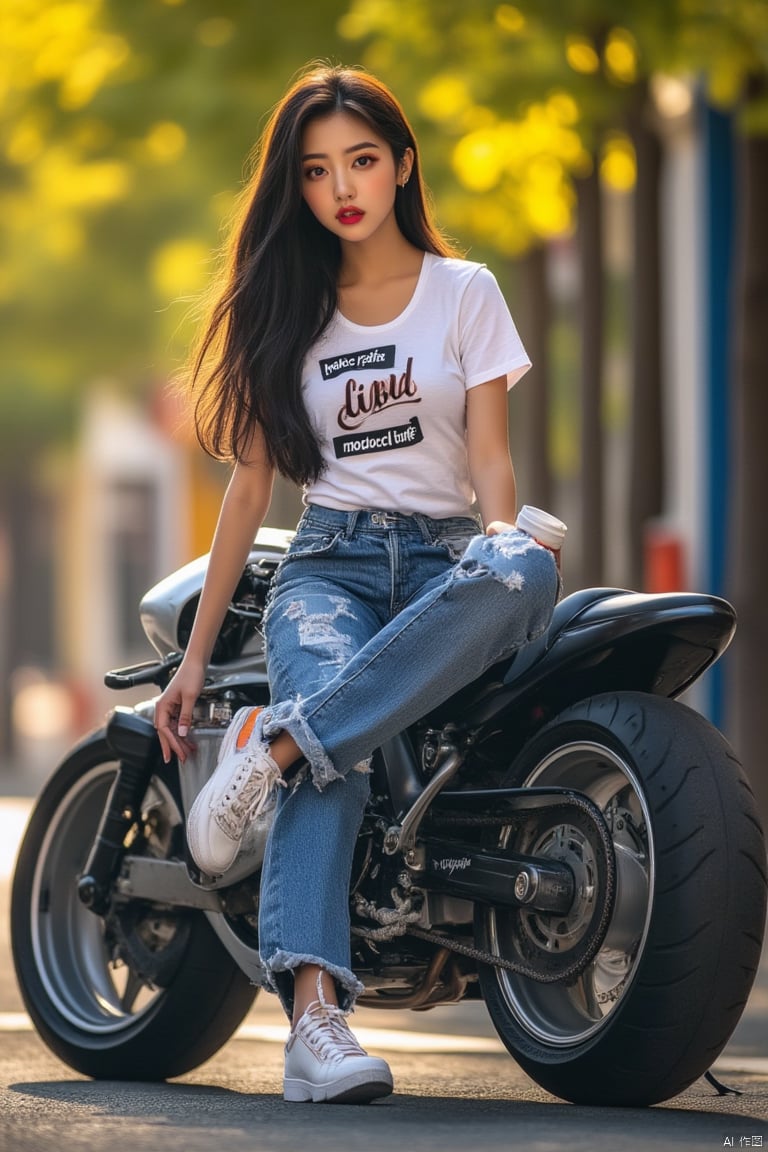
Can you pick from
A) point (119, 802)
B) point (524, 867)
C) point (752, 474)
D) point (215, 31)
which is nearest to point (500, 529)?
point (524, 867)

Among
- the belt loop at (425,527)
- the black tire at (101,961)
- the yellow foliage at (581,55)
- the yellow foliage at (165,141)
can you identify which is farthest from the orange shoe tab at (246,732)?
the yellow foliage at (165,141)

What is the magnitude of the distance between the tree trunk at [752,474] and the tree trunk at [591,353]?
2615 mm

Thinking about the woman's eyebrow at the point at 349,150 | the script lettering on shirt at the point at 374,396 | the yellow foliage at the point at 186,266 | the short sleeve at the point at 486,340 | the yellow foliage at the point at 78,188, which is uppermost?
the yellow foliage at the point at 78,188

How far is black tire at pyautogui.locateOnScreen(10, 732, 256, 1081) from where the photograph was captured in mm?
5098

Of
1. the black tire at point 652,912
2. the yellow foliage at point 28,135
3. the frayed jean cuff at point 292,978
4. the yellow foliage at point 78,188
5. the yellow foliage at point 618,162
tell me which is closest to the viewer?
the black tire at point 652,912

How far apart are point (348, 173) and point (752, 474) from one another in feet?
22.5

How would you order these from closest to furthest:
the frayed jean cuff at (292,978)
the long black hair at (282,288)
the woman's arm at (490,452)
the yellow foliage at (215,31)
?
1. the frayed jean cuff at (292,978)
2. the woman's arm at (490,452)
3. the long black hair at (282,288)
4. the yellow foliage at (215,31)

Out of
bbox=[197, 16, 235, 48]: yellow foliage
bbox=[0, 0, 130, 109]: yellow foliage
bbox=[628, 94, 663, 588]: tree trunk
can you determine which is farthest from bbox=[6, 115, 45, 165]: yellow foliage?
bbox=[628, 94, 663, 588]: tree trunk

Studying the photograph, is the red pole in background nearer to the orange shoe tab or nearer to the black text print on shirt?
the black text print on shirt

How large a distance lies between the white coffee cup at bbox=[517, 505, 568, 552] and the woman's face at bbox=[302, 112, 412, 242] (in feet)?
2.76

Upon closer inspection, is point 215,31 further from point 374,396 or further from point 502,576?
point 502,576

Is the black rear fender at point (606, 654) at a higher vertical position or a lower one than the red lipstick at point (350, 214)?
lower

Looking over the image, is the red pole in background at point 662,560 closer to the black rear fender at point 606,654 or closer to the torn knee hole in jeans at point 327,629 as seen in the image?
the torn knee hole in jeans at point 327,629

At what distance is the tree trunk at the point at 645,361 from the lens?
43.2 feet
